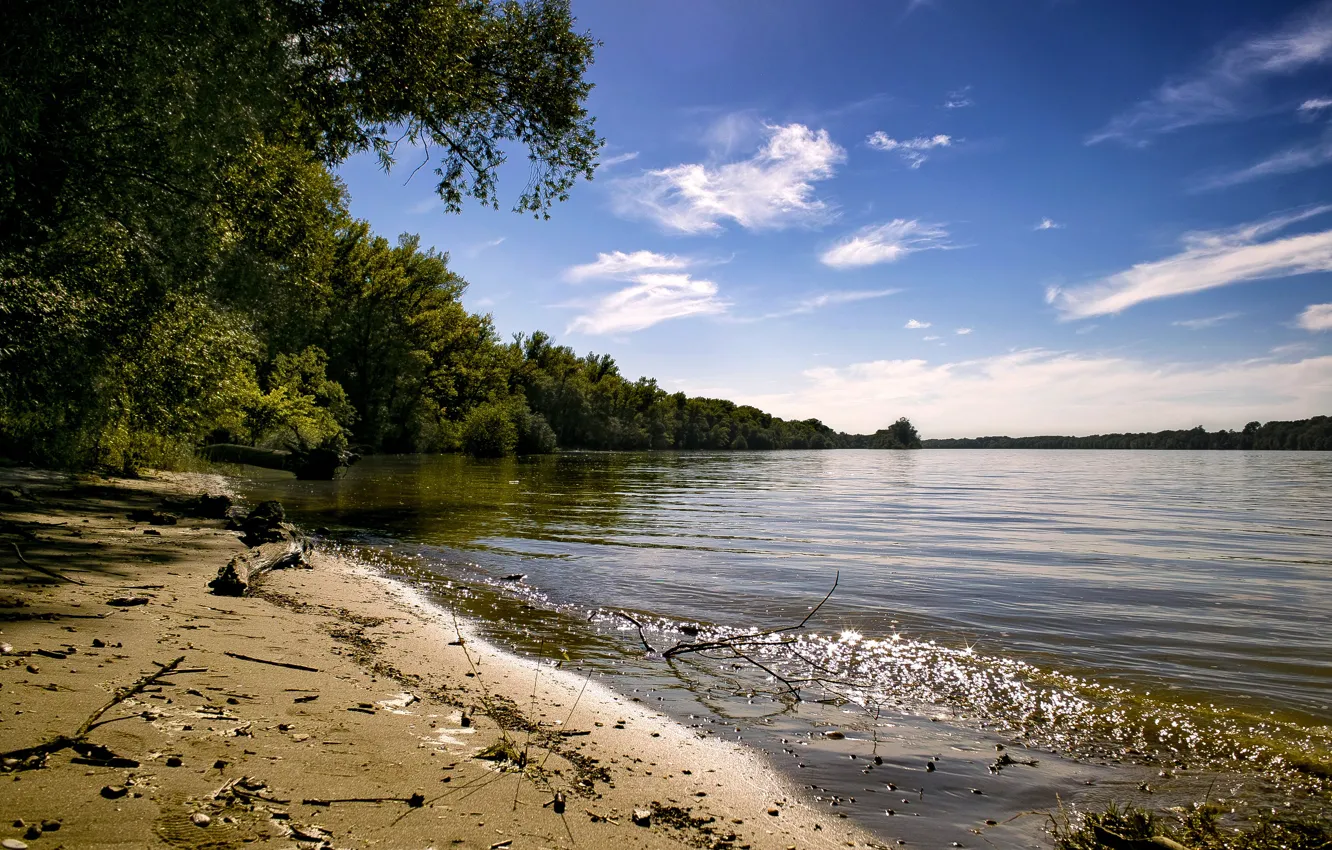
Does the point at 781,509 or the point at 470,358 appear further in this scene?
the point at 470,358

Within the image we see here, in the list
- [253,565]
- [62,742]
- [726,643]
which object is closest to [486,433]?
[253,565]

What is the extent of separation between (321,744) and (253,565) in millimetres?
6213

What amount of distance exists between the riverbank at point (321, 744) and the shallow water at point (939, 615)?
841 millimetres

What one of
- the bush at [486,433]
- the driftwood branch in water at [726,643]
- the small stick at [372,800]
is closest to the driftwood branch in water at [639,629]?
the driftwood branch in water at [726,643]

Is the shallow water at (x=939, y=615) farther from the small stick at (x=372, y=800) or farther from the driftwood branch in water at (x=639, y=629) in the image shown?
the small stick at (x=372, y=800)

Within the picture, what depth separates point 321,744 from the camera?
3869mm

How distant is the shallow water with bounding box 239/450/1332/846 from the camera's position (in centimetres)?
548

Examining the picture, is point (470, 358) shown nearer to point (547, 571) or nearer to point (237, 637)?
point (547, 571)

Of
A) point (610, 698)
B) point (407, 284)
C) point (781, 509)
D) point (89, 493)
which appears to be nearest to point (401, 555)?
point (89, 493)

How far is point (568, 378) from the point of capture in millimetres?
107312

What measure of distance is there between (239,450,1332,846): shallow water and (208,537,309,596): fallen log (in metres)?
1.91

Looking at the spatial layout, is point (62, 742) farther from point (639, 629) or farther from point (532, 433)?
point (532, 433)

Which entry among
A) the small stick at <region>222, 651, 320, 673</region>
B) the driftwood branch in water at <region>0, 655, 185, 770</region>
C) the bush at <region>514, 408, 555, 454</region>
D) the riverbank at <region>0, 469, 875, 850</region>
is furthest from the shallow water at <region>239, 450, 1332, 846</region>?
the bush at <region>514, 408, 555, 454</region>

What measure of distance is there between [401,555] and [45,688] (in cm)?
911
